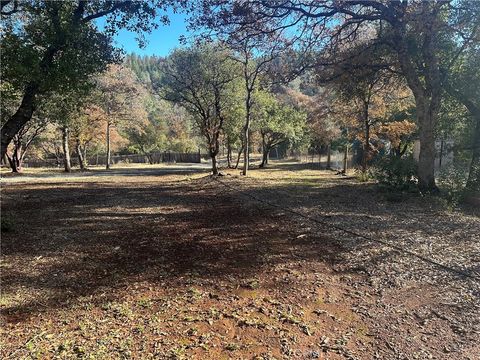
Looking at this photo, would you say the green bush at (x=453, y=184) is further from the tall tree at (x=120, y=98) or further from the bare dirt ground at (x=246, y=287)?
the tall tree at (x=120, y=98)

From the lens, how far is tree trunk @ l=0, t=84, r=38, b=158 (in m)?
7.20

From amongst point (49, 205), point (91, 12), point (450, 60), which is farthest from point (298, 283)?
point (450, 60)

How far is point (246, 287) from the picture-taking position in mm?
4145

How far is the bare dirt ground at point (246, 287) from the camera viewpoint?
2.99 metres

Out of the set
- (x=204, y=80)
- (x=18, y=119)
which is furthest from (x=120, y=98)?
(x=18, y=119)

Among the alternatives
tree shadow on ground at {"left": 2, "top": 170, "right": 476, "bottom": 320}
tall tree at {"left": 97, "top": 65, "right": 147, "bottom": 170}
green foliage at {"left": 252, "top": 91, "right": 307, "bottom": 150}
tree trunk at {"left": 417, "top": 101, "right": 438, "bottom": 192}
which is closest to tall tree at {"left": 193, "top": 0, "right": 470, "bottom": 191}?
tree trunk at {"left": 417, "top": 101, "right": 438, "bottom": 192}

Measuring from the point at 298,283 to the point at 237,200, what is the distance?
6923 mm

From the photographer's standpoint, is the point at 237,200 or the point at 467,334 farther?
the point at 237,200

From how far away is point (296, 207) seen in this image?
30.0ft

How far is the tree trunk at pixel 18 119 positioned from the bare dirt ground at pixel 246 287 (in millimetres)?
1832

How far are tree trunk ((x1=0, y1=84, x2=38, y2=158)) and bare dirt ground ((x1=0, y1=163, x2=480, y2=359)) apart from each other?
1832mm

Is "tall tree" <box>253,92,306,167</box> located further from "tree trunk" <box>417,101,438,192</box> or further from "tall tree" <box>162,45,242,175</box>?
"tree trunk" <box>417,101,438,192</box>

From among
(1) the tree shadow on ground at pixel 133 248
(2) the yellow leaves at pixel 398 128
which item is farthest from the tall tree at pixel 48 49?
(2) the yellow leaves at pixel 398 128

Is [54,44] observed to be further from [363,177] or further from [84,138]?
[84,138]
